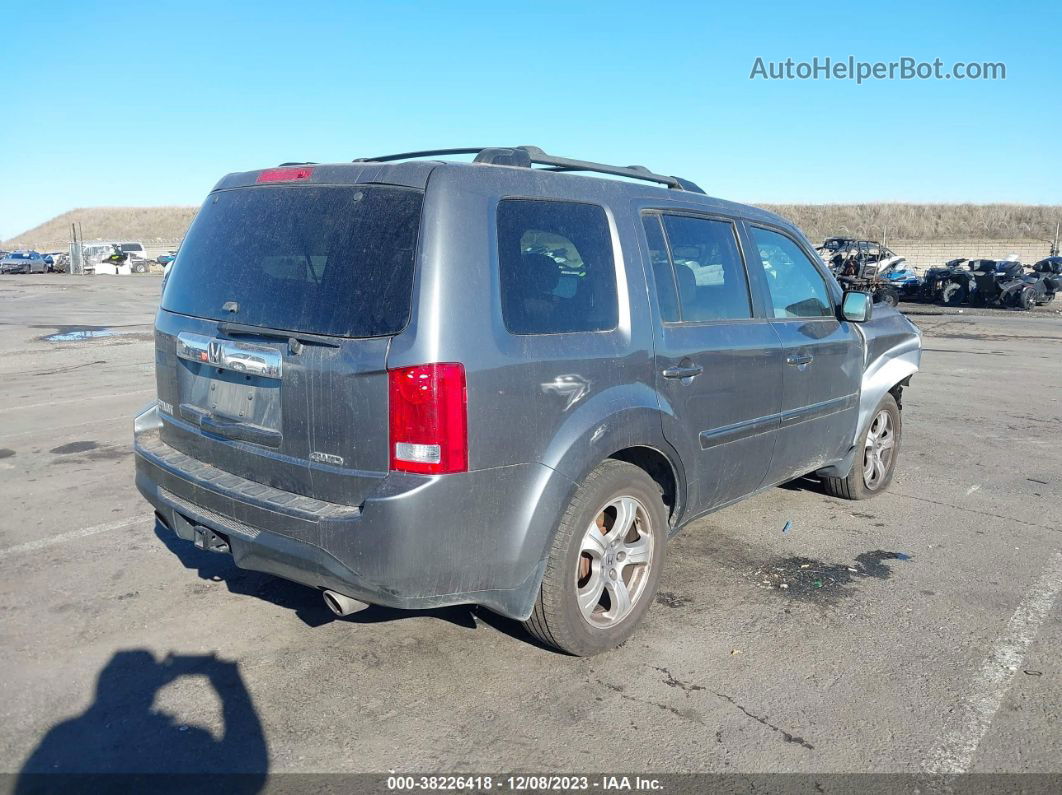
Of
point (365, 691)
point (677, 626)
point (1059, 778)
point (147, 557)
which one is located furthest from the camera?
point (147, 557)

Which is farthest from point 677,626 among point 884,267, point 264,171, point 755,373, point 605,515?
point 884,267

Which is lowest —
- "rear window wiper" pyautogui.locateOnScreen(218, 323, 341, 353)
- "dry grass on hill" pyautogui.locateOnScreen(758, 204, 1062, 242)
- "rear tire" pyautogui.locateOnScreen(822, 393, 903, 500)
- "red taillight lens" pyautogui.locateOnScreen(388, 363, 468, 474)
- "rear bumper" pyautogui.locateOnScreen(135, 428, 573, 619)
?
"rear tire" pyautogui.locateOnScreen(822, 393, 903, 500)

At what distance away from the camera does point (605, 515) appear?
148 inches

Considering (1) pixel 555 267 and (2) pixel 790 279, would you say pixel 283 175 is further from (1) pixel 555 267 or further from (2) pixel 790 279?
(2) pixel 790 279

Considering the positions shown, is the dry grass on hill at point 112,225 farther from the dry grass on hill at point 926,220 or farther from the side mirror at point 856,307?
the side mirror at point 856,307

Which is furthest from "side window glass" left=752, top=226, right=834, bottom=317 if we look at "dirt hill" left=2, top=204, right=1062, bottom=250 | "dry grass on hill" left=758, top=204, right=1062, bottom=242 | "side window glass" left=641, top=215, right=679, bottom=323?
"dry grass on hill" left=758, top=204, right=1062, bottom=242

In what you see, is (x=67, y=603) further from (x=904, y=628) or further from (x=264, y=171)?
(x=904, y=628)

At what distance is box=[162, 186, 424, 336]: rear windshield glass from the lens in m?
3.02

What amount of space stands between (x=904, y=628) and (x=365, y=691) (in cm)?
240

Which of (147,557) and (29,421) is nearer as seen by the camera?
(147,557)

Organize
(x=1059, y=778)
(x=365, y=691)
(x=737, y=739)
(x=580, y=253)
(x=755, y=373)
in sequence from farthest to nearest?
1. (x=755, y=373)
2. (x=580, y=253)
3. (x=365, y=691)
4. (x=737, y=739)
5. (x=1059, y=778)

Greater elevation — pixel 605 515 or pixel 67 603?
pixel 605 515

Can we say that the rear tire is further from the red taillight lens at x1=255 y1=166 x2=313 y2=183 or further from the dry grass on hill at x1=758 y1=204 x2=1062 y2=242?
the dry grass on hill at x1=758 y1=204 x2=1062 y2=242

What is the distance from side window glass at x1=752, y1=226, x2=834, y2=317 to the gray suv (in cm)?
51
